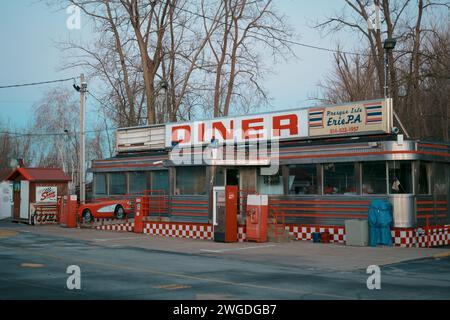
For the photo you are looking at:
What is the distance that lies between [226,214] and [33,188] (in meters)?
13.4

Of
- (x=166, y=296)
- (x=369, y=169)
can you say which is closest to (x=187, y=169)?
(x=369, y=169)

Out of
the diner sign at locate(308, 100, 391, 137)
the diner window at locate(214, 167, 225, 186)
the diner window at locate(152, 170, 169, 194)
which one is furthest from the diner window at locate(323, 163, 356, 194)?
the diner window at locate(152, 170, 169, 194)

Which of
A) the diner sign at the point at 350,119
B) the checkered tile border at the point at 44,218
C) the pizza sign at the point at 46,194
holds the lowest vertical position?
the checkered tile border at the point at 44,218

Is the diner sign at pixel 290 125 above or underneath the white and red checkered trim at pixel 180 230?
above

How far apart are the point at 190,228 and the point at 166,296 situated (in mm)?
12871

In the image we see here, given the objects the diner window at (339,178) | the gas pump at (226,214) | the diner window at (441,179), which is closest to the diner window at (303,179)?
the diner window at (339,178)

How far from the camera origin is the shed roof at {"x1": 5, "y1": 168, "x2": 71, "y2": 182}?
29253 millimetres

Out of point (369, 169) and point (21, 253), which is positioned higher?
point (369, 169)

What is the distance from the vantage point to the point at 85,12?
35.0m

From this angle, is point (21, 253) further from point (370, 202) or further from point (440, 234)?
point (440, 234)

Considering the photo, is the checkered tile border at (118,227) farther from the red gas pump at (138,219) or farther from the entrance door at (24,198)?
the entrance door at (24,198)

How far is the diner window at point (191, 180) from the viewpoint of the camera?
22641mm

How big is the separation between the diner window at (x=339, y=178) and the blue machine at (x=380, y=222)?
128 centimetres

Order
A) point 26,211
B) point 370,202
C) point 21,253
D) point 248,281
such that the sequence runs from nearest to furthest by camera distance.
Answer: point 248,281 < point 21,253 < point 370,202 < point 26,211
